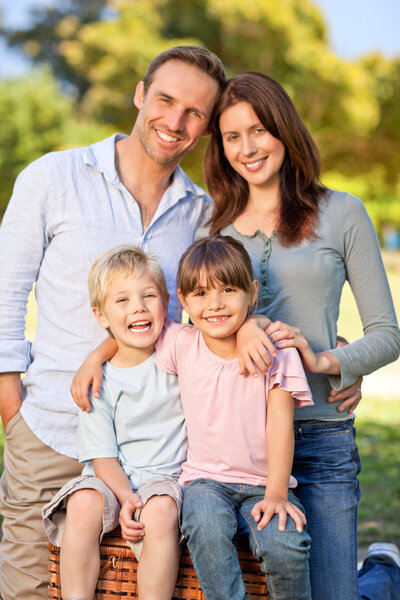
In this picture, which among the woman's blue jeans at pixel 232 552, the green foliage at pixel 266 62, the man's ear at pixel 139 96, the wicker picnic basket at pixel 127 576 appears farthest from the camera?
the green foliage at pixel 266 62

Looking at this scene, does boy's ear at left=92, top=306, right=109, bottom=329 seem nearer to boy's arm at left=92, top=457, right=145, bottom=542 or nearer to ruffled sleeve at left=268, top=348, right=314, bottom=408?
boy's arm at left=92, top=457, right=145, bottom=542

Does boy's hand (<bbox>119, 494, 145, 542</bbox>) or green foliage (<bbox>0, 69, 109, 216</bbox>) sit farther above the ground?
green foliage (<bbox>0, 69, 109, 216</bbox>)

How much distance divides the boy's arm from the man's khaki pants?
1.38 feet

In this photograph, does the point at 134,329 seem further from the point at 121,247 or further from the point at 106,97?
the point at 106,97

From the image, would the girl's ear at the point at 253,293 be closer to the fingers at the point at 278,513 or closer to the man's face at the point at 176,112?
the fingers at the point at 278,513

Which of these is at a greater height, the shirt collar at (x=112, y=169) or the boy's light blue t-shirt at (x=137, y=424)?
the shirt collar at (x=112, y=169)

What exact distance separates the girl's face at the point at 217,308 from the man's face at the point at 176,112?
0.88 metres

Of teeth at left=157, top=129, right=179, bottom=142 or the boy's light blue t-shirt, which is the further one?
teeth at left=157, top=129, right=179, bottom=142

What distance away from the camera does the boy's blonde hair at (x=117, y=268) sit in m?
2.79

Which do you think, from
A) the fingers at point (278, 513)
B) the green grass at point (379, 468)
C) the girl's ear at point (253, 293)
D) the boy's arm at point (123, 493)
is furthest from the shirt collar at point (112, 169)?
the green grass at point (379, 468)

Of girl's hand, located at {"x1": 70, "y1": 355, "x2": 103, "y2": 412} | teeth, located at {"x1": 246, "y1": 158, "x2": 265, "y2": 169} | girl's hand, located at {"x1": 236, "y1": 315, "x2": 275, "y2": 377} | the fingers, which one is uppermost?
teeth, located at {"x1": 246, "y1": 158, "x2": 265, "y2": 169}

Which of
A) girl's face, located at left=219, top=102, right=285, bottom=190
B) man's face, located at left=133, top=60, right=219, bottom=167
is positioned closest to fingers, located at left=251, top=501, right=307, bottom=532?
girl's face, located at left=219, top=102, right=285, bottom=190

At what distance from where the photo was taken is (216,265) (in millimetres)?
2627

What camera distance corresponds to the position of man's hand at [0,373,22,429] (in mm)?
3082
